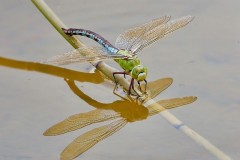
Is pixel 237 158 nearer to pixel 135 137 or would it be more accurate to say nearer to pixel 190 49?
pixel 135 137

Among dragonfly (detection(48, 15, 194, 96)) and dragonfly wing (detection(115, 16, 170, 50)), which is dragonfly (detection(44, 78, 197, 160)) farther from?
dragonfly wing (detection(115, 16, 170, 50))

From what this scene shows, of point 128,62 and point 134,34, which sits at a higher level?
point 134,34

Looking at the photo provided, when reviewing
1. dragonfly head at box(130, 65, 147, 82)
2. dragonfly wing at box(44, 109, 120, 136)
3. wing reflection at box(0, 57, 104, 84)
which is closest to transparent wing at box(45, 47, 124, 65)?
wing reflection at box(0, 57, 104, 84)

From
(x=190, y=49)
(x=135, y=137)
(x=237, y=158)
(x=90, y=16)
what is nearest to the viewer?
(x=237, y=158)

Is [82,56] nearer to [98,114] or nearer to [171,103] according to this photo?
[98,114]

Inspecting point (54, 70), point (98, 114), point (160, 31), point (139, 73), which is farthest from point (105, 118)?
point (160, 31)

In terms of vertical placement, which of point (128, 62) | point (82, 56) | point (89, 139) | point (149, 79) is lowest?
point (89, 139)

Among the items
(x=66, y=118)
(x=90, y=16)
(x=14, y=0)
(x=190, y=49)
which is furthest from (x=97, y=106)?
→ (x=14, y=0)
